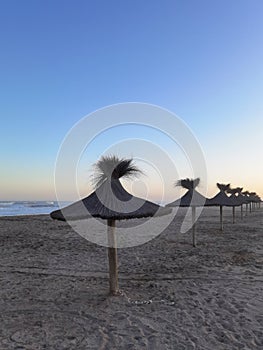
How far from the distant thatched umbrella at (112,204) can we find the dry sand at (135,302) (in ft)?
2.99

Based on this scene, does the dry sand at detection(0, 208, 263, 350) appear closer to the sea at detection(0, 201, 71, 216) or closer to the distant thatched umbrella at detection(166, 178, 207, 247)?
the distant thatched umbrella at detection(166, 178, 207, 247)

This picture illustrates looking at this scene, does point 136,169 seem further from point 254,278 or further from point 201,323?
point 254,278

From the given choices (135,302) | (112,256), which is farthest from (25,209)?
(135,302)

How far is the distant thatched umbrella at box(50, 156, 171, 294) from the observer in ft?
18.4

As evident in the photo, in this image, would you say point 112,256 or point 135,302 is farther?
point 112,256

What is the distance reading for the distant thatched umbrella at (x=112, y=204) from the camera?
560cm

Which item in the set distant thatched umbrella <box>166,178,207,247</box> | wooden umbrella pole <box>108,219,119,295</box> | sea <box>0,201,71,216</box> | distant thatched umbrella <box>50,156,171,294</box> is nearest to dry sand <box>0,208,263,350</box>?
wooden umbrella pole <box>108,219,119,295</box>

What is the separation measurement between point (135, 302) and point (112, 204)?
1.77 metres

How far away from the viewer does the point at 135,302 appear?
5.65 metres

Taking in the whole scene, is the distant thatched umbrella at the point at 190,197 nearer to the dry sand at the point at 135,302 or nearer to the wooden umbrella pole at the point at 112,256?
the dry sand at the point at 135,302

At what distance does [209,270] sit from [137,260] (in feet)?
7.39

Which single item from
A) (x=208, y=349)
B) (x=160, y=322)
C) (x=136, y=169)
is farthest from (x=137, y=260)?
(x=208, y=349)

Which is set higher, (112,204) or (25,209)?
(112,204)

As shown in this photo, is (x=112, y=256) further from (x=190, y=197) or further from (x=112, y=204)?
(x=190, y=197)
